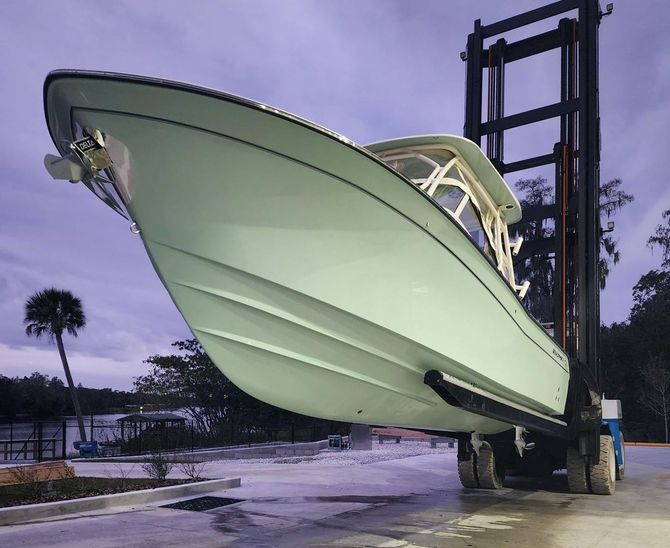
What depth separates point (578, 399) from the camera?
7.57 m

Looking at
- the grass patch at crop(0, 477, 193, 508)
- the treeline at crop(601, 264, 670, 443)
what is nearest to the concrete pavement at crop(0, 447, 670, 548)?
the grass patch at crop(0, 477, 193, 508)

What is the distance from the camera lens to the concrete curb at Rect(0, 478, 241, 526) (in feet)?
21.1

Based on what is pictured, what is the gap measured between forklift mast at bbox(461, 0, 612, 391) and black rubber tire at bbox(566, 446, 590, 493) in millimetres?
961

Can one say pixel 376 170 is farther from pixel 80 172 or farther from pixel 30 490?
pixel 30 490

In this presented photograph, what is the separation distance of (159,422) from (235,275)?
48.3 feet

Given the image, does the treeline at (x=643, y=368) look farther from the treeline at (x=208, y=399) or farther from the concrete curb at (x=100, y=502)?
the concrete curb at (x=100, y=502)

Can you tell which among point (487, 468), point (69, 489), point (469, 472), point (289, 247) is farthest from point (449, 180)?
point (69, 489)

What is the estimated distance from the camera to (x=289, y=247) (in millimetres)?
4258

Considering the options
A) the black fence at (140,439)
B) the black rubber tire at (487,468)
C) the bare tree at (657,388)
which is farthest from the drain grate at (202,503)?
the bare tree at (657,388)

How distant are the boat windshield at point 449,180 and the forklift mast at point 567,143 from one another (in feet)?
9.22

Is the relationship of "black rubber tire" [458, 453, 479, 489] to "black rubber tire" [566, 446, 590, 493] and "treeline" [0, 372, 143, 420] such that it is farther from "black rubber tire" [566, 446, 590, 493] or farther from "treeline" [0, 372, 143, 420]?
"treeline" [0, 372, 143, 420]

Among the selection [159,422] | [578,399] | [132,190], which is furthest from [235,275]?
[159,422]

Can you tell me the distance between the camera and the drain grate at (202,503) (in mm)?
7363

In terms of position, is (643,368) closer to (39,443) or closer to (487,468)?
(487,468)
